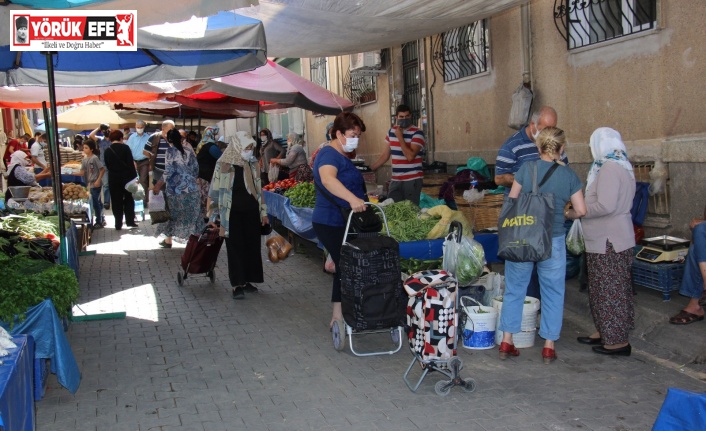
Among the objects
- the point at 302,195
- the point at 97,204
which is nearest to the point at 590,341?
the point at 302,195

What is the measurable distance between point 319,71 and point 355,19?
13217mm

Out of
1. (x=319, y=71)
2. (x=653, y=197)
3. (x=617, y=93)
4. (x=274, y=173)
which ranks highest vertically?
(x=319, y=71)

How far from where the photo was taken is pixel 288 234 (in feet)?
39.2

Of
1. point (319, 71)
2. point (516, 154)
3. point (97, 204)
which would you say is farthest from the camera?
point (319, 71)

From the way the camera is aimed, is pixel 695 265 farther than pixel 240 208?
No

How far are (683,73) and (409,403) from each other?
4391 mm

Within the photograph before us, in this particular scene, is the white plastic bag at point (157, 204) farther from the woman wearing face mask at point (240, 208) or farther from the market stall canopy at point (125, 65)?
the woman wearing face mask at point (240, 208)

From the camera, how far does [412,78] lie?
1359 cm

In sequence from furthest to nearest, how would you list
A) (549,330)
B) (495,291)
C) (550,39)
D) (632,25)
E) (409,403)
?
(550,39)
(632,25)
(495,291)
(549,330)
(409,403)

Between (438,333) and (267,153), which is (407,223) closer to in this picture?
(438,333)

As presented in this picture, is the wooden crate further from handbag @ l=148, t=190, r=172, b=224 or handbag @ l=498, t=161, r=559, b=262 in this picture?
handbag @ l=148, t=190, r=172, b=224

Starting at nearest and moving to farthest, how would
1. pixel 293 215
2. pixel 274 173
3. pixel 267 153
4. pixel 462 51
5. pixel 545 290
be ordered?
1. pixel 545 290
2. pixel 293 215
3. pixel 462 51
4. pixel 274 173
5. pixel 267 153

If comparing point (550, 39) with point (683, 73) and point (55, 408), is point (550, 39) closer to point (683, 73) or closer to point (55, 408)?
point (683, 73)

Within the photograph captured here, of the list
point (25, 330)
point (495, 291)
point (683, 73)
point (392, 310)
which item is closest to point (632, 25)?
point (683, 73)
